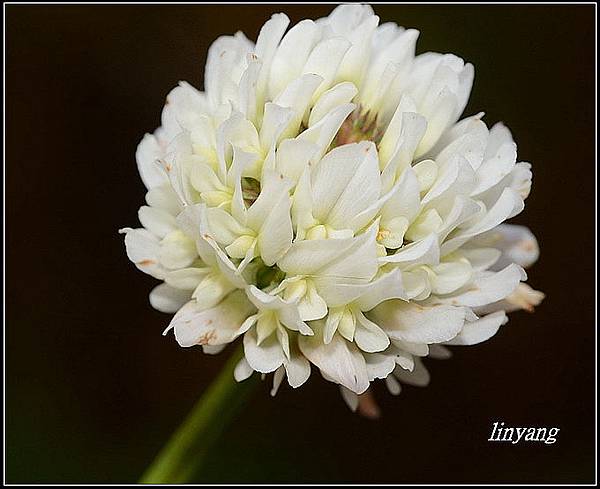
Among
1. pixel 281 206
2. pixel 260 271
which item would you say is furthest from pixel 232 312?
pixel 281 206

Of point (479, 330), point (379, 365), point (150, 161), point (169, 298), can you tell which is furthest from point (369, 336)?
point (150, 161)

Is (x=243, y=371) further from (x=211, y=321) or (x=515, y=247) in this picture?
(x=515, y=247)

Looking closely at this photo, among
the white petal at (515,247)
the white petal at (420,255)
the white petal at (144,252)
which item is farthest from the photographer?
the white petal at (515,247)

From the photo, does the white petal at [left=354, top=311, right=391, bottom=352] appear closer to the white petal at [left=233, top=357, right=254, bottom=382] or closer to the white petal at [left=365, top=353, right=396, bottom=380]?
the white petal at [left=365, top=353, right=396, bottom=380]

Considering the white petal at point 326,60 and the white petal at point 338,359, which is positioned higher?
the white petal at point 326,60

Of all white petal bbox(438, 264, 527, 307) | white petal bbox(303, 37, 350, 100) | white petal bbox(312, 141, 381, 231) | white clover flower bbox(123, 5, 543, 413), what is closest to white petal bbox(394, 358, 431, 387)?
white clover flower bbox(123, 5, 543, 413)

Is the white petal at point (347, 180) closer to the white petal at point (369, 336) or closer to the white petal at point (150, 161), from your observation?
the white petal at point (369, 336)

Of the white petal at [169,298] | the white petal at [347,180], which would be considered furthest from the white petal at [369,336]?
the white petal at [169,298]
